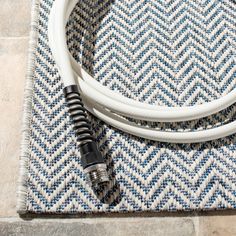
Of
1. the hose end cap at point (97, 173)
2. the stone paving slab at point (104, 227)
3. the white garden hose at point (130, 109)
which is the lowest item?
the stone paving slab at point (104, 227)

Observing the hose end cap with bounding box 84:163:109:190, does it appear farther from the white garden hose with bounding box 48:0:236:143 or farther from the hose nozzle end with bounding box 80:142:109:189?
the white garden hose with bounding box 48:0:236:143

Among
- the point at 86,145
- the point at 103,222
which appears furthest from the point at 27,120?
the point at 103,222

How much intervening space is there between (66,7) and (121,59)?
0.18 metres

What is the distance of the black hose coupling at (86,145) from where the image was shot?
0.74 metres

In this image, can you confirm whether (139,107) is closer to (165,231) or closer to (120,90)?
(120,90)

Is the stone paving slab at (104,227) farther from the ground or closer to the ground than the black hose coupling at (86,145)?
closer to the ground

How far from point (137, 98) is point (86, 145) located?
198mm

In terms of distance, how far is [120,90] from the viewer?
0.89 m

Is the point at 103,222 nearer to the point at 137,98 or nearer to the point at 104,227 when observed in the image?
the point at 104,227

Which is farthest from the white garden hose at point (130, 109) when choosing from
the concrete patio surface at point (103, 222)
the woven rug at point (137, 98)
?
the concrete patio surface at point (103, 222)

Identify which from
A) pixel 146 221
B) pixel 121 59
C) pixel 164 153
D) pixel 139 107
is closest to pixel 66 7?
pixel 121 59

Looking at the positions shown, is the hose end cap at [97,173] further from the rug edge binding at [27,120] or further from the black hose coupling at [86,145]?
the rug edge binding at [27,120]

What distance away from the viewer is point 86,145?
29.5 inches

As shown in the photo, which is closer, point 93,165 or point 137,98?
point 93,165
